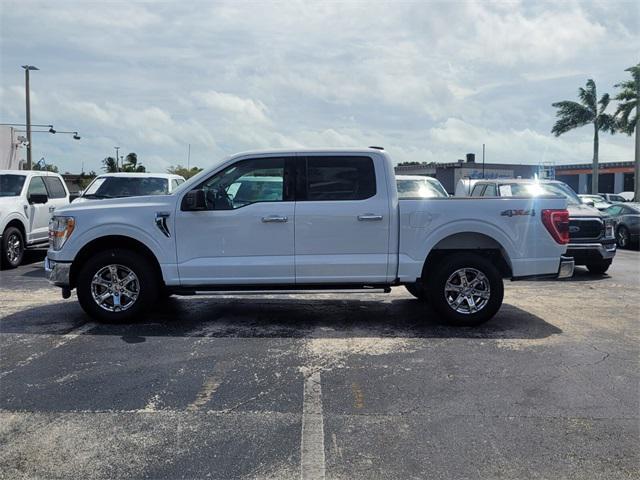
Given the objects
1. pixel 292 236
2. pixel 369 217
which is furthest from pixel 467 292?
pixel 292 236

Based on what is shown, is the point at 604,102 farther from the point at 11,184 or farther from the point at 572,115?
the point at 11,184

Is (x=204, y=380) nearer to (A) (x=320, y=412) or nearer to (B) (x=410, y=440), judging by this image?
(A) (x=320, y=412)

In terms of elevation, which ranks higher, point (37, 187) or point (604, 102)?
point (604, 102)

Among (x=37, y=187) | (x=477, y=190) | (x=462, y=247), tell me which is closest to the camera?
(x=462, y=247)

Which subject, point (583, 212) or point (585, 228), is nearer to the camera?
point (585, 228)

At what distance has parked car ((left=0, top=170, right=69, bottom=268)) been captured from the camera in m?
11.2

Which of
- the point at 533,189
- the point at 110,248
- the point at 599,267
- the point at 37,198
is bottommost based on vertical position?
the point at 599,267

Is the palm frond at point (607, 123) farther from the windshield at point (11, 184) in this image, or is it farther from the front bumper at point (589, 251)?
the windshield at point (11, 184)

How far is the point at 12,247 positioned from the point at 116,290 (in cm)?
600

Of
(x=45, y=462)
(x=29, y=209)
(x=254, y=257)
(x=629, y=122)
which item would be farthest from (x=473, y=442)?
(x=629, y=122)

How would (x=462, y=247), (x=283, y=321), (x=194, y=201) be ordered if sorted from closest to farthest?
(x=194, y=201) < (x=462, y=247) < (x=283, y=321)

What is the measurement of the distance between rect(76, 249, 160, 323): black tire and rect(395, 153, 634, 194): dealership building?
1777 inches

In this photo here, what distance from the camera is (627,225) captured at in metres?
17.3

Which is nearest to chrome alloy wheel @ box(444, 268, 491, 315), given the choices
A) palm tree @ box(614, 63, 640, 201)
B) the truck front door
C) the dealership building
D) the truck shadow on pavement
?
the truck shadow on pavement
